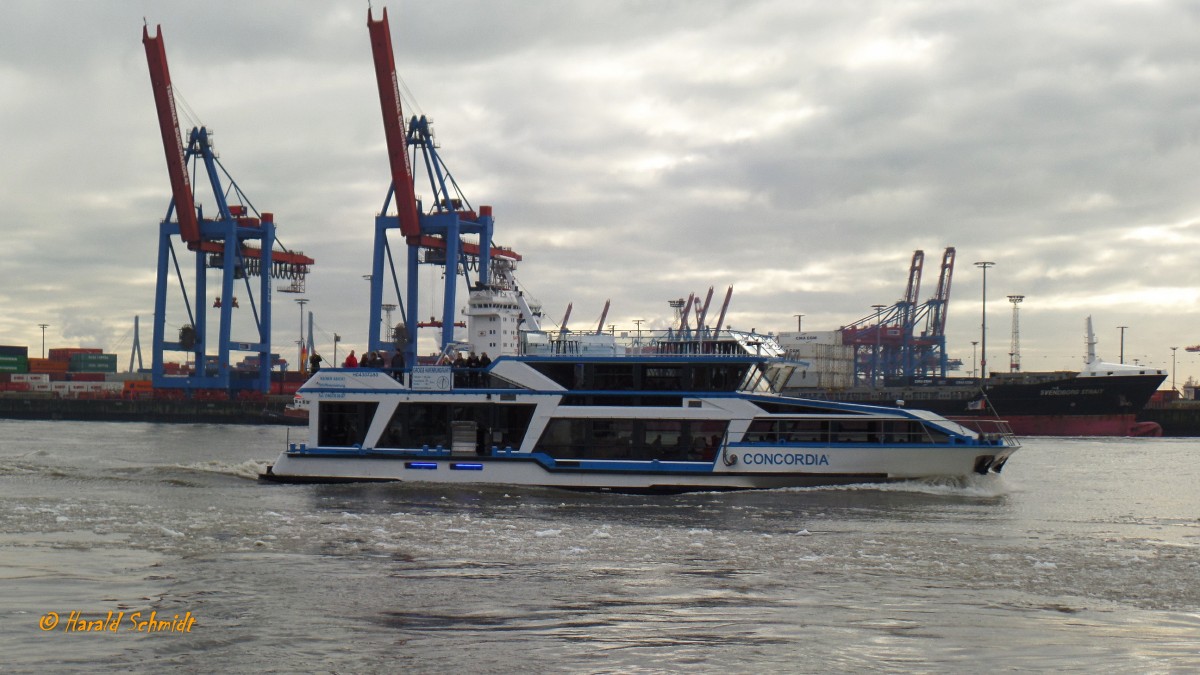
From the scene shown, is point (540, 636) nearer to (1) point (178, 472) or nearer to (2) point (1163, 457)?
(1) point (178, 472)

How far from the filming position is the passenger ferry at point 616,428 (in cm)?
2842

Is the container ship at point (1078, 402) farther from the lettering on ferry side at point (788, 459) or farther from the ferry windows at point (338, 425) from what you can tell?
the ferry windows at point (338, 425)

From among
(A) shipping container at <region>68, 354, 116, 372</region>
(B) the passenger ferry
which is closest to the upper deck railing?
(B) the passenger ferry

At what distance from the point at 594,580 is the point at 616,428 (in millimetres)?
13077

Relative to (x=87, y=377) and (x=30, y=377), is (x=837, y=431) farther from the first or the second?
(x=87, y=377)

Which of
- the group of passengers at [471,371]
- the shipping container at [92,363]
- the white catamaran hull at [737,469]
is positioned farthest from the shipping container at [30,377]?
the white catamaran hull at [737,469]

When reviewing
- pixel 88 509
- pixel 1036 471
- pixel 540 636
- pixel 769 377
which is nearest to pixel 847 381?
pixel 1036 471

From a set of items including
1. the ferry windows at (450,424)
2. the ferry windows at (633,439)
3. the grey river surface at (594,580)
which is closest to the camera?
the grey river surface at (594,580)

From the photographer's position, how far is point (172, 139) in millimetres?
85250

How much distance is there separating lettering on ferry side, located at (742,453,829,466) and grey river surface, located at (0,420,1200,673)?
799mm

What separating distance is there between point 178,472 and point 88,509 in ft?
32.9

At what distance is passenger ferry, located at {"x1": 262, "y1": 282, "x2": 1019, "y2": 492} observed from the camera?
28.4m

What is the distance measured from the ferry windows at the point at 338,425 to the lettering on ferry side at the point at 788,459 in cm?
1086

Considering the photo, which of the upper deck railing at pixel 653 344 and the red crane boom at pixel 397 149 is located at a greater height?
the red crane boom at pixel 397 149
